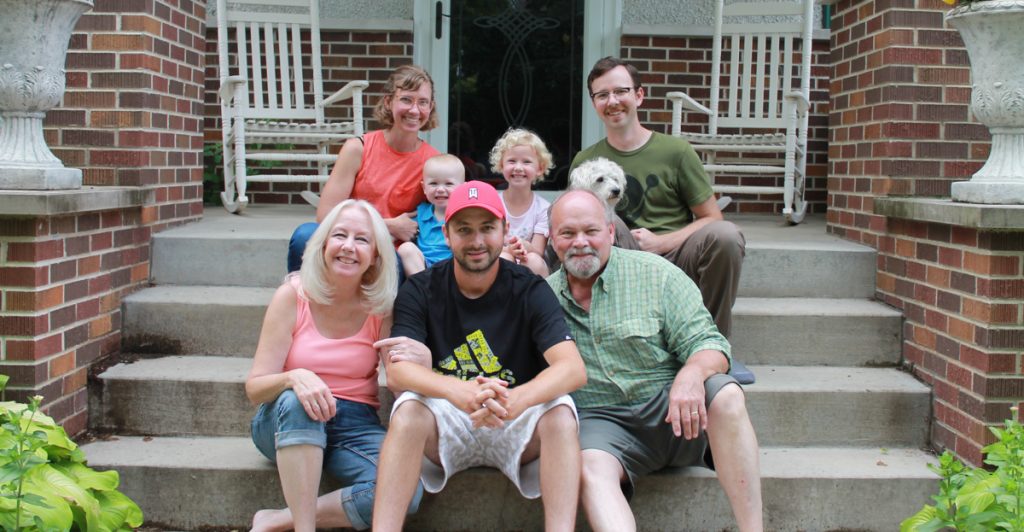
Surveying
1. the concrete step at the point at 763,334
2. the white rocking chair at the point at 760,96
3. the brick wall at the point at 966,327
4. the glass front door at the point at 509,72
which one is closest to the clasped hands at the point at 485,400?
the concrete step at the point at 763,334

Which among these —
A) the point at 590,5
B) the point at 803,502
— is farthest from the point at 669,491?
the point at 590,5

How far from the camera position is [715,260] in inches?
126

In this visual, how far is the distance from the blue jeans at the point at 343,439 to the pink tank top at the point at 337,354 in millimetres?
51

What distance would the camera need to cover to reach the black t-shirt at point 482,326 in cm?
267

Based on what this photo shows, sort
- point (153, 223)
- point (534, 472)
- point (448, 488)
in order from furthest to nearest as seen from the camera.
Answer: point (153, 223)
point (448, 488)
point (534, 472)

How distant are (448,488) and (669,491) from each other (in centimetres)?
62

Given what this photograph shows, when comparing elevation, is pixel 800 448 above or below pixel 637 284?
below

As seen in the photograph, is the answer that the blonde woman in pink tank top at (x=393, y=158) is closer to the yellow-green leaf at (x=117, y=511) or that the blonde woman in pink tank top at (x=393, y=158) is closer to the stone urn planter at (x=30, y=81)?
the stone urn planter at (x=30, y=81)

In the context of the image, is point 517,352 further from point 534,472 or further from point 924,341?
point 924,341

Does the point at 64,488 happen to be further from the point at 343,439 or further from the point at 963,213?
the point at 963,213

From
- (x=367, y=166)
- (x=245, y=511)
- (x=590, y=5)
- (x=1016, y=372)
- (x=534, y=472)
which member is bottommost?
(x=245, y=511)

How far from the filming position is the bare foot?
8.80 feet

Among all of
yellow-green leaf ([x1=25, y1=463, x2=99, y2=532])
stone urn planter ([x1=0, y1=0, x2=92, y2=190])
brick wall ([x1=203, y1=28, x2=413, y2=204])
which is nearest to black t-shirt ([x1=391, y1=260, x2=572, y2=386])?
yellow-green leaf ([x1=25, y1=463, x2=99, y2=532])

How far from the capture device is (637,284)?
2.80 m
